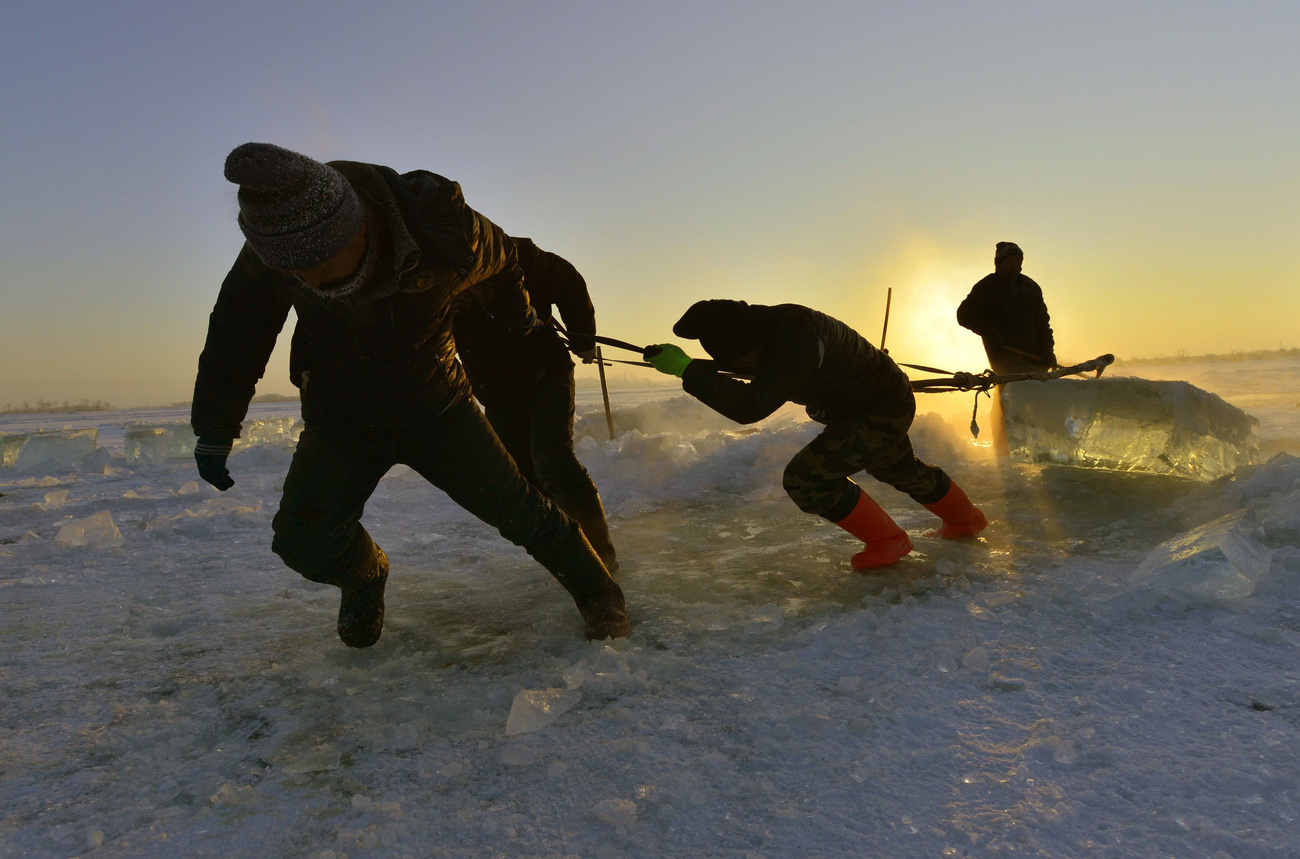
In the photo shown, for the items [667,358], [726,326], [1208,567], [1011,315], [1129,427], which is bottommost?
[1208,567]

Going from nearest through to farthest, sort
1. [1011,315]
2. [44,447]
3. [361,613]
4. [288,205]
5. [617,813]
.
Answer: [617,813], [288,205], [361,613], [1011,315], [44,447]

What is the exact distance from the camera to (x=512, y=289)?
107 inches

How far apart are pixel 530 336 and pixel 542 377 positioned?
0.20 metres

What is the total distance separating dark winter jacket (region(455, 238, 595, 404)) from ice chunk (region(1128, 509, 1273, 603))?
2448 mm

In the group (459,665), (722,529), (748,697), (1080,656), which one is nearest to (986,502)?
(722,529)

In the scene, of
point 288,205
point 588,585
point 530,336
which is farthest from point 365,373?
point 530,336

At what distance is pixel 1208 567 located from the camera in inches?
92.2

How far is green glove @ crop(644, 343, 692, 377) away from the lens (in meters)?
3.10

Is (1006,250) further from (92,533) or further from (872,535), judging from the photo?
(92,533)

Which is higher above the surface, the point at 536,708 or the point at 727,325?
the point at 727,325

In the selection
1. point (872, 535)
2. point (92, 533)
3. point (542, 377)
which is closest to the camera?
point (872, 535)

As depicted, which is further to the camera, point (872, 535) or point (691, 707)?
point (872, 535)

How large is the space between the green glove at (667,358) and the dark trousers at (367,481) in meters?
0.98

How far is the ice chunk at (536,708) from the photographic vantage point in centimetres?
183
